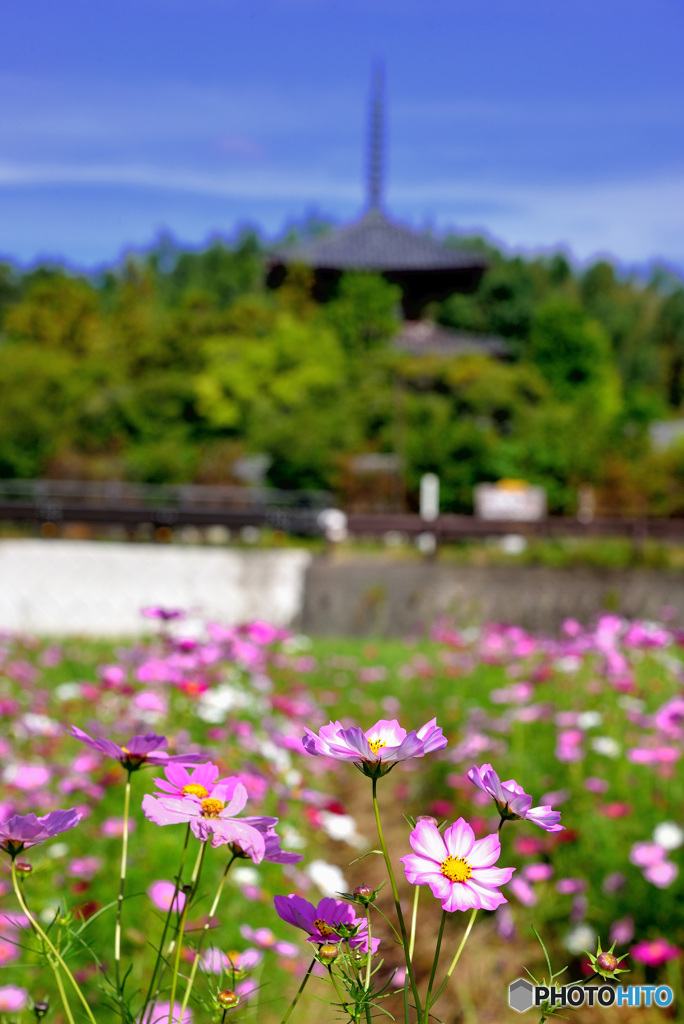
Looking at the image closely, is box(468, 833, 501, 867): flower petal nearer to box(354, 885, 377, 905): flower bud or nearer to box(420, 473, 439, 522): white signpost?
box(354, 885, 377, 905): flower bud

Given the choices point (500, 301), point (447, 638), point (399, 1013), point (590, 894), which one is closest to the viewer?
point (399, 1013)

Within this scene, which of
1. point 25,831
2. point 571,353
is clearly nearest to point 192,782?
point 25,831

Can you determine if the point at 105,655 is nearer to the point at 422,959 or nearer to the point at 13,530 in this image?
the point at 422,959

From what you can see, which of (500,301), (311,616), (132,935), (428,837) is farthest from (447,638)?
(500,301)

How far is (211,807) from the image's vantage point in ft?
2.13

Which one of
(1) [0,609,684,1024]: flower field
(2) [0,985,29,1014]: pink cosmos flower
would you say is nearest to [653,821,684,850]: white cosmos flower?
(1) [0,609,684,1024]: flower field

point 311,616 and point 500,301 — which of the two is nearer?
point 311,616

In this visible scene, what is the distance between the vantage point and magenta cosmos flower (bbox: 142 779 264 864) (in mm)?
605

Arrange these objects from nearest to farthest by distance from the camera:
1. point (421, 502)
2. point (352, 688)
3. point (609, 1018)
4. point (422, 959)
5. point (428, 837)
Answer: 1. point (428, 837)
2. point (609, 1018)
3. point (422, 959)
4. point (352, 688)
5. point (421, 502)

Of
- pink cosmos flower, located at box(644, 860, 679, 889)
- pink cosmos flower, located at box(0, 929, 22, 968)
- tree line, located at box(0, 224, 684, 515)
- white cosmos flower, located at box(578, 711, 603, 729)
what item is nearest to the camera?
pink cosmos flower, located at box(0, 929, 22, 968)

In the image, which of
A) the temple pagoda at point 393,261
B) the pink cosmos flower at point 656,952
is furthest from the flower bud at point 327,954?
the temple pagoda at point 393,261

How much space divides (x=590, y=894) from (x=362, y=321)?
65.5 feet

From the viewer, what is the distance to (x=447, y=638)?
16.5ft

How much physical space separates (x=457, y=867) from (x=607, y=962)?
0.38 feet
